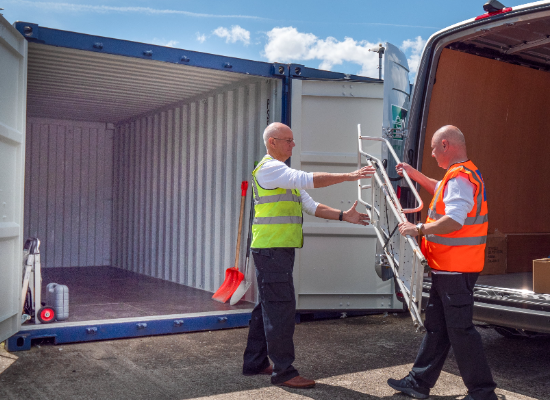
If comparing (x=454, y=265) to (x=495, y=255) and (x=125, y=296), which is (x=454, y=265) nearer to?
(x=495, y=255)

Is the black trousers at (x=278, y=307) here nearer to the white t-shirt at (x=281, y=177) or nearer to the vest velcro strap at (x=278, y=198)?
the vest velcro strap at (x=278, y=198)

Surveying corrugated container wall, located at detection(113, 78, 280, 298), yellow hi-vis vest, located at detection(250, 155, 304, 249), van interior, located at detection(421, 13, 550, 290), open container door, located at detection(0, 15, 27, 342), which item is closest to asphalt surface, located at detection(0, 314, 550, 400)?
open container door, located at detection(0, 15, 27, 342)

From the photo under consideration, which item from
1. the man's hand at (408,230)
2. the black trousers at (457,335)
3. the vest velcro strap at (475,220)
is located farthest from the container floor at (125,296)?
the vest velcro strap at (475,220)

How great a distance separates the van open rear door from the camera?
3424 mm

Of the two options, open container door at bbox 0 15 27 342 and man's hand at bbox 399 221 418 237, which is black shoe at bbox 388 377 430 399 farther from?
open container door at bbox 0 15 27 342

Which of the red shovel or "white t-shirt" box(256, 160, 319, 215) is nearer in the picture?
"white t-shirt" box(256, 160, 319, 215)

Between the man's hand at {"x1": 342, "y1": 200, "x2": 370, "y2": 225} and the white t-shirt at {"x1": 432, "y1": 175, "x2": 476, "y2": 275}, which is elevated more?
the white t-shirt at {"x1": 432, "y1": 175, "x2": 476, "y2": 275}

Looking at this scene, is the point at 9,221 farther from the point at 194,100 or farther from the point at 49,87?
the point at 194,100

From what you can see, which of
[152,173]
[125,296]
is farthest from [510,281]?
[152,173]

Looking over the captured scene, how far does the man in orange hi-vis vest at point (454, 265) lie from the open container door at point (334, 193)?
236cm

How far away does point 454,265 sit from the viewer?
334cm

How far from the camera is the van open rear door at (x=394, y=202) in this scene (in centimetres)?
342

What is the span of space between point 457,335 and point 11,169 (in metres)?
3.18

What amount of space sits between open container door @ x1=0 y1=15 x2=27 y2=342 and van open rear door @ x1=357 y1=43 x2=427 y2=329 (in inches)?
95.3
